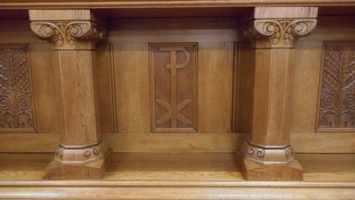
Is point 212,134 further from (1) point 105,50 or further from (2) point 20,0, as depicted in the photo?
(2) point 20,0

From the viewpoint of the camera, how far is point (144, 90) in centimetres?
115

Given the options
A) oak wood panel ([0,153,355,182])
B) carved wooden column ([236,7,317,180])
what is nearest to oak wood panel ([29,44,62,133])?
oak wood panel ([0,153,355,182])

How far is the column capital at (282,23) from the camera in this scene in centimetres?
83

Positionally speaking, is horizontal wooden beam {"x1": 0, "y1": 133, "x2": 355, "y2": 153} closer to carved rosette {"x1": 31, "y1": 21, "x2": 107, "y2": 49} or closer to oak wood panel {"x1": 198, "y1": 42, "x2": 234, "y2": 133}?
oak wood panel {"x1": 198, "y1": 42, "x2": 234, "y2": 133}

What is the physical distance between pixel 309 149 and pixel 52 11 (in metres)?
1.09

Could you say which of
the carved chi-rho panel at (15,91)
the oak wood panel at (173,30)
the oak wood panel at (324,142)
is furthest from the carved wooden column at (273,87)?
the carved chi-rho panel at (15,91)

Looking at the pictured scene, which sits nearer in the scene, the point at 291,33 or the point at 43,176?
the point at 291,33

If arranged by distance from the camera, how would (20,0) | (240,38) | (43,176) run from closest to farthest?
1. (20,0)
2. (43,176)
3. (240,38)

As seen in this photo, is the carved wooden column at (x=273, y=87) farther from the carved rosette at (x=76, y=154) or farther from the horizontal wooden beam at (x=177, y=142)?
the carved rosette at (x=76, y=154)

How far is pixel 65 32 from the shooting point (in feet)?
2.83

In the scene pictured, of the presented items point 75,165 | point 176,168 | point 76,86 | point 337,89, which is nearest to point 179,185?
point 176,168

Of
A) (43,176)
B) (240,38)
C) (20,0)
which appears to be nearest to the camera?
(20,0)

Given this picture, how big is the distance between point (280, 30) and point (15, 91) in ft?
3.45

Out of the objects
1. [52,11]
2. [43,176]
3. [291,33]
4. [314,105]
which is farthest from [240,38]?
[43,176]
